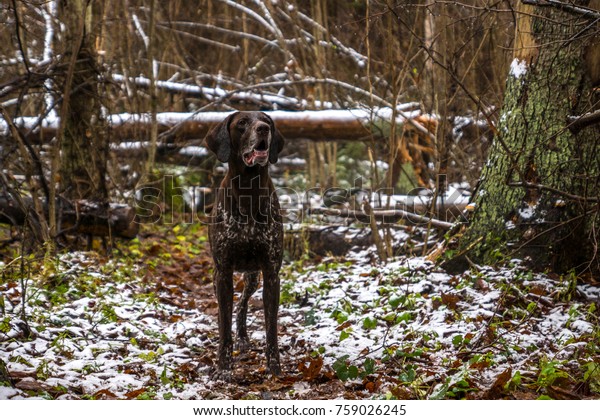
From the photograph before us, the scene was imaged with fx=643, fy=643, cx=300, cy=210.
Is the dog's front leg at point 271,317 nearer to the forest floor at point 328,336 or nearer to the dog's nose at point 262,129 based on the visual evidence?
the forest floor at point 328,336

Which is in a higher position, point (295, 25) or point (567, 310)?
point (295, 25)

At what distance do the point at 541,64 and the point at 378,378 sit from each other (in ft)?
10.8

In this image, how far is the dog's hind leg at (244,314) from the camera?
5.72 metres

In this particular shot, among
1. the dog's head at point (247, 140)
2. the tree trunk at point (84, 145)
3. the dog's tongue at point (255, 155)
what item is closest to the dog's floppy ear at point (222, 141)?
the dog's head at point (247, 140)

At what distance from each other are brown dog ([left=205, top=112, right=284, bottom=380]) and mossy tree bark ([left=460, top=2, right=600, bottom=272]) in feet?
6.61

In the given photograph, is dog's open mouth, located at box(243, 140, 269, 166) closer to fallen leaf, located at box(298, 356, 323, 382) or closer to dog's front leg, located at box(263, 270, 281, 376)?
dog's front leg, located at box(263, 270, 281, 376)

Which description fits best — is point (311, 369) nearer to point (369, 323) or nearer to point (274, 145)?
point (369, 323)

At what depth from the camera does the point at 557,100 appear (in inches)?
221

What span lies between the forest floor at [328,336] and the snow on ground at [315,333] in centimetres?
1

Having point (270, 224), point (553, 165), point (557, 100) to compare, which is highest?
point (557, 100)

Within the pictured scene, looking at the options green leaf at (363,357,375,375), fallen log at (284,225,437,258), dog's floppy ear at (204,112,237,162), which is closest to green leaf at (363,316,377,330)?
green leaf at (363,357,375,375)
